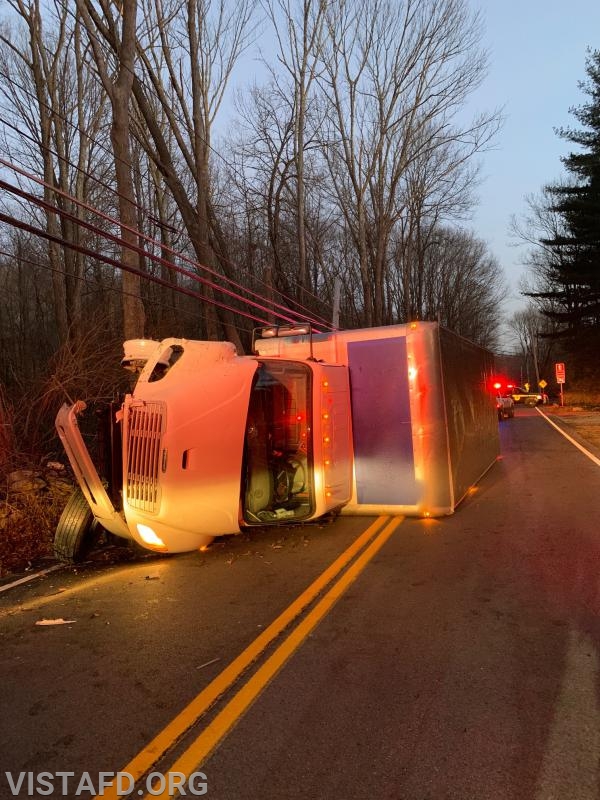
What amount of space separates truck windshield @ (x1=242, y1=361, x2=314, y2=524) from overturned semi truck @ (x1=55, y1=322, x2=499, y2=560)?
0.02m

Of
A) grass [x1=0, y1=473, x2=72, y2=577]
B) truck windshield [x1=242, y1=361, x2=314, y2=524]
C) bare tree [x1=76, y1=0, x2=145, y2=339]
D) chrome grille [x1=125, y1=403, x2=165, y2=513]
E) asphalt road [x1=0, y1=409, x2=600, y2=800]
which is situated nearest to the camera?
asphalt road [x1=0, y1=409, x2=600, y2=800]

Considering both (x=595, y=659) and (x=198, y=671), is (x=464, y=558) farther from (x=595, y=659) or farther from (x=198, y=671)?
(x=198, y=671)

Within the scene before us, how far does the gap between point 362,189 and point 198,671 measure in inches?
1025

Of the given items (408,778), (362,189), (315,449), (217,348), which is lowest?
(408,778)

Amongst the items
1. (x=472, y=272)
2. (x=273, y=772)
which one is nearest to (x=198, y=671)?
(x=273, y=772)

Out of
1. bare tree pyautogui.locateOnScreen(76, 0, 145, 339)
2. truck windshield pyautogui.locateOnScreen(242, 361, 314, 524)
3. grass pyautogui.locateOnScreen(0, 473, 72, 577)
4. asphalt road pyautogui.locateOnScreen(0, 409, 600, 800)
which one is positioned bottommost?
asphalt road pyautogui.locateOnScreen(0, 409, 600, 800)

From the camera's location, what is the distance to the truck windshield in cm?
621

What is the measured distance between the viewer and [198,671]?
137 inches

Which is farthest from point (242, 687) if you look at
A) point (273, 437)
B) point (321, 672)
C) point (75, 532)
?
point (273, 437)

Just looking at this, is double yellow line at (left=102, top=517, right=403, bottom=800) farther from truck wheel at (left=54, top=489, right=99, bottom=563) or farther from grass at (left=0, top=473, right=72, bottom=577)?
grass at (left=0, top=473, right=72, bottom=577)

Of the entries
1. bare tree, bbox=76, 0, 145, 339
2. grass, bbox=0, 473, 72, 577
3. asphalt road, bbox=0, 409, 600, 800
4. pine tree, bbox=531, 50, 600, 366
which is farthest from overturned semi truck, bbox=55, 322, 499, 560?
pine tree, bbox=531, 50, 600, 366

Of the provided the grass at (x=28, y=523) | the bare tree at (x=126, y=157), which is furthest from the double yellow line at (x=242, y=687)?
the bare tree at (x=126, y=157)

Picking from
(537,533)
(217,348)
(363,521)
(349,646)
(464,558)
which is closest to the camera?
(349,646)

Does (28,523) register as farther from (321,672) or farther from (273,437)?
(321,672)
